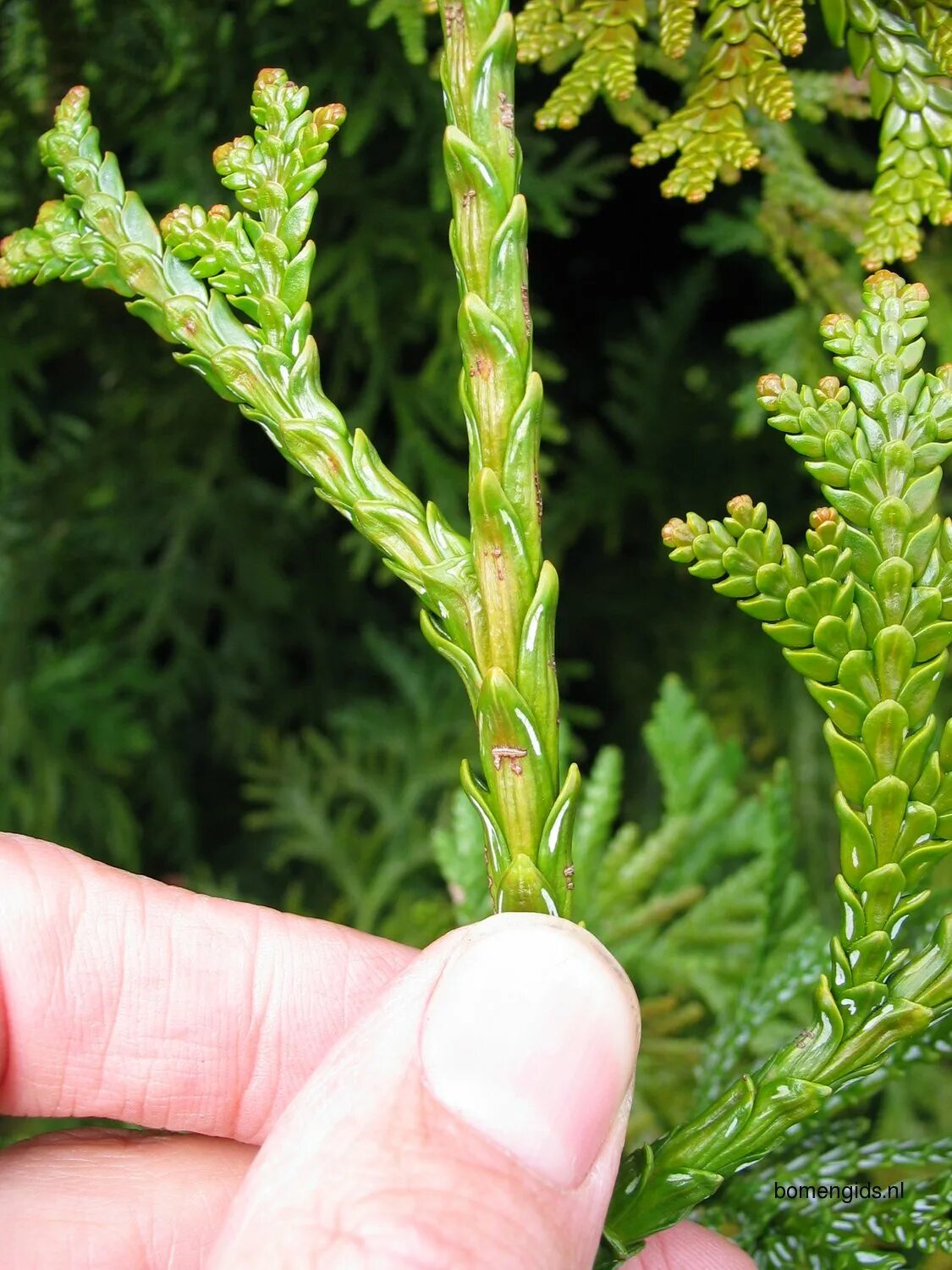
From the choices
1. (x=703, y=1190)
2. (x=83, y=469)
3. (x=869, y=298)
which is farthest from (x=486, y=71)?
(x=83, y=469)

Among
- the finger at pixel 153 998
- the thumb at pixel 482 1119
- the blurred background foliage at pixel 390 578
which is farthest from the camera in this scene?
Answer: the blurred background foliage at pixel 390 578

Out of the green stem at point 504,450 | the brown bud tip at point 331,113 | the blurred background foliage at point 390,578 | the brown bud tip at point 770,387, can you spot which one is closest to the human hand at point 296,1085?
the green stem at point 504,450

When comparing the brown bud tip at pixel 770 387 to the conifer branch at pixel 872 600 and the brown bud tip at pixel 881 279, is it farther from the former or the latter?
the brown bud tip at pixel 881 279

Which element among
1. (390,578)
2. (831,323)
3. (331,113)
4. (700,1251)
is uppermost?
(331,113)

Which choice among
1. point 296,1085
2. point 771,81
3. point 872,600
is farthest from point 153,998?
point 771,81

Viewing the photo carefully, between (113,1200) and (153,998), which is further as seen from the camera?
(153,998)

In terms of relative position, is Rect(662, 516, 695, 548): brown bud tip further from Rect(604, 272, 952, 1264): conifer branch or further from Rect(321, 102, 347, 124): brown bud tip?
Rect(321, 102, 347, 124): brown bud tip

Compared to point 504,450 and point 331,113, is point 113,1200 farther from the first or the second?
point 331,113

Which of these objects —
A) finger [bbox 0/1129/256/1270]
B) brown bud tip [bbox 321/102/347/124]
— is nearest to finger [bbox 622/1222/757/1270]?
finger [bbox 0/1129/256/1270]
